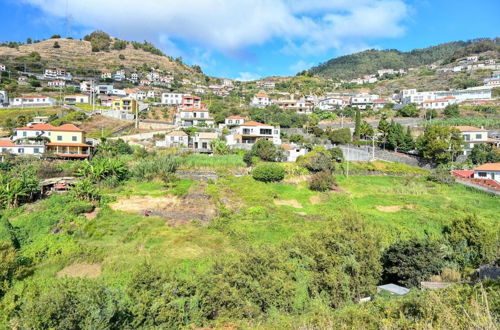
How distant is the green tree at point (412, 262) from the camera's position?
673 inches

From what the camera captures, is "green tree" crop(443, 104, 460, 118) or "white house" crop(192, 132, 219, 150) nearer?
"white house" crop(192, 132, 219, 150)

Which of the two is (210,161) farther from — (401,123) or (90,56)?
(90,56)

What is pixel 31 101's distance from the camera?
68.9 metres

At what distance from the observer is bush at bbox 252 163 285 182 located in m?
35.0

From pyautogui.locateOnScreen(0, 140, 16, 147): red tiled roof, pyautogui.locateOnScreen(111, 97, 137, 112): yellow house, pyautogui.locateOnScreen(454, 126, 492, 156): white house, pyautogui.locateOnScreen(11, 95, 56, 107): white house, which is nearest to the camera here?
pyautogui.locateOnScreen(0, 140, 16, 147): red tiled roof

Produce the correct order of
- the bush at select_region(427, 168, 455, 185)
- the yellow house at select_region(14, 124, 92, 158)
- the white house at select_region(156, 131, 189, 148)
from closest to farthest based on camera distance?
the bush at select_region(427, 168, 455, 185) < the yellow house at select_region(14, 124, 92, 158) < the white house at select_region(156, 131, 189, 148)

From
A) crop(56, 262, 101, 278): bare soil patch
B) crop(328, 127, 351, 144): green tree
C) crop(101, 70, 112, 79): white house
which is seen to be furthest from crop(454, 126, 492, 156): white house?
crop(101, 70, 112, 79): white house

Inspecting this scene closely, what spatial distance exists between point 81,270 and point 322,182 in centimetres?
2232

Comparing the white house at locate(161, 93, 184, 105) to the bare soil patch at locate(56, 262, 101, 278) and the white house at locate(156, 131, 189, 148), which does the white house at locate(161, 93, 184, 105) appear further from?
the bare soil patch at locate(56, 262, 101, 278)

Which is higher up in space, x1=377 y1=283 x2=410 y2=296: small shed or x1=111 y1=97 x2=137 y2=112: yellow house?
x1=111 y1=97 x2=137 y2=112: yellow house

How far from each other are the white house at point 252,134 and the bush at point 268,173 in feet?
52.2

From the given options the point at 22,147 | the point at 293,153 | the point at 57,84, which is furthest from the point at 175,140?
the point at 57,84

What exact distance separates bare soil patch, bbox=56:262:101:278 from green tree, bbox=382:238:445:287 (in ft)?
50.5

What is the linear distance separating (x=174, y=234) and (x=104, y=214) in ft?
23.0
